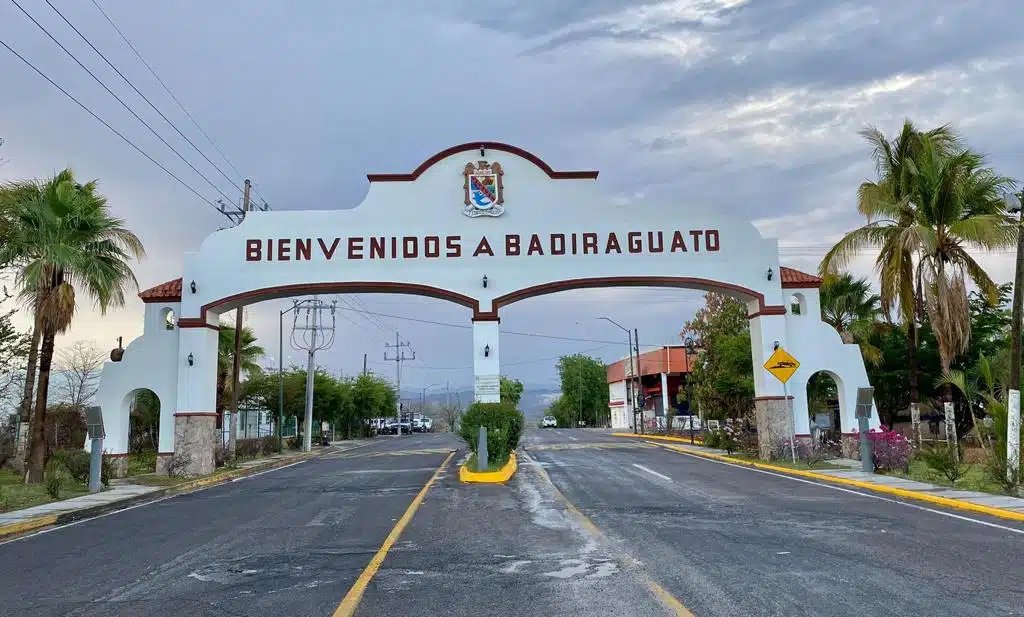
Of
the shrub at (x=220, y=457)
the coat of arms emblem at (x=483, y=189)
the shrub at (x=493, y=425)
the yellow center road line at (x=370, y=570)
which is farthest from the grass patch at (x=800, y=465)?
the shrub at (x=220, y=457)

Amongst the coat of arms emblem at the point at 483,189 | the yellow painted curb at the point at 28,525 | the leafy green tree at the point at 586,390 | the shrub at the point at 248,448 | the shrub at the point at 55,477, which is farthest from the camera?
the leafy green tree at the point at 586,390

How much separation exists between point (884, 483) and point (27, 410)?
22.4 meters

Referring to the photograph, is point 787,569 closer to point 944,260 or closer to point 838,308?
point 944,260

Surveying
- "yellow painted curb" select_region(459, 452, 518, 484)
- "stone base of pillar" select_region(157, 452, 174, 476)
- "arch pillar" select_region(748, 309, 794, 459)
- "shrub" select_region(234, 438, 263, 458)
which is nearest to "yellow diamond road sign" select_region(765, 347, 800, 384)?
"arch pillar" select_region(748, 309, 794, 459)

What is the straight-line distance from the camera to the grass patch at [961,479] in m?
15.7

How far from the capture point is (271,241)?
2467 centimetres

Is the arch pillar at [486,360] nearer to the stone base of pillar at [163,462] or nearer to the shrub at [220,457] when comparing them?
the stone base of pillar at [163,462]

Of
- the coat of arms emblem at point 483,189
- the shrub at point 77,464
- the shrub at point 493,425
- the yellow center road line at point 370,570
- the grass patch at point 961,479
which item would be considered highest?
the coat of arms emblem at point 483,189

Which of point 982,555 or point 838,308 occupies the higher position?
point 838,308

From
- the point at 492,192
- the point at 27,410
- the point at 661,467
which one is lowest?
the point at 661,467

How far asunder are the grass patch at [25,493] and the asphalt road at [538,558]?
2.34 metres

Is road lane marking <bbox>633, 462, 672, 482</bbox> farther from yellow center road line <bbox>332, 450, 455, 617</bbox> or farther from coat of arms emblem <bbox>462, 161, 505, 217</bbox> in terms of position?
coat of arms emblem <bbox>462, 161, 505, 217</bbox>

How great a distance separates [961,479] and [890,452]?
7.23 feet

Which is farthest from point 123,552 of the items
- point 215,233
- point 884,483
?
point 215,233
